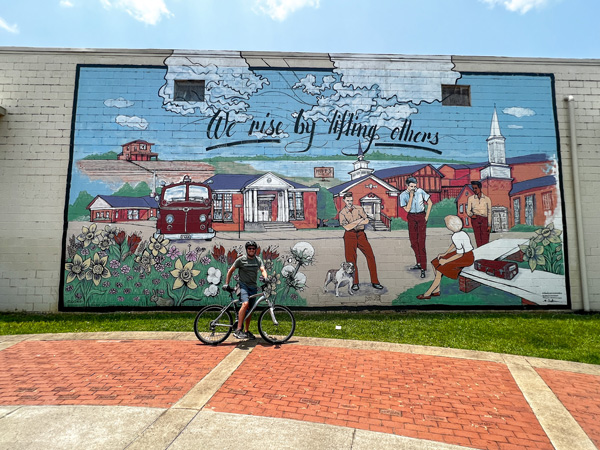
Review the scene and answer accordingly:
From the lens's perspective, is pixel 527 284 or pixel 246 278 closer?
pixel 246 278

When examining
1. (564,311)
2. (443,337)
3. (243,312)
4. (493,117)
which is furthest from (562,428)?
(493,117)

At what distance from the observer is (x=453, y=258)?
31.9ft

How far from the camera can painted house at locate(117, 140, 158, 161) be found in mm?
9852

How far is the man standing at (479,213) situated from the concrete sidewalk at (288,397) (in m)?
4.02

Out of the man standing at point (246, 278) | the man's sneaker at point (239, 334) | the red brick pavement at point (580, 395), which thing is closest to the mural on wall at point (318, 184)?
the man standing at point (246, 278)

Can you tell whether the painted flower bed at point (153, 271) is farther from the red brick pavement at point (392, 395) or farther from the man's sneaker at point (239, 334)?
the red brick pavement at point (392, 395)

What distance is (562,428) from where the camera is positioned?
4.10 metres

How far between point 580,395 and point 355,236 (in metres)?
5.58

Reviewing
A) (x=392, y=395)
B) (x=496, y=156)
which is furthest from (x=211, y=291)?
A: (x=496, y=156)

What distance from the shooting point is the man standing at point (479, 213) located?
9.78 meters

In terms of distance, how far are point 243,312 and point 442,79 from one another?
8.02 m

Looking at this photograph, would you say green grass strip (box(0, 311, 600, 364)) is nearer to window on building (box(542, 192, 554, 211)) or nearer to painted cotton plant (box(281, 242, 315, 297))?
painted cotton plant (box(281, 242, 315, 297))

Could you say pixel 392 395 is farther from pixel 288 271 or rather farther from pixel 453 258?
pixel 453 258

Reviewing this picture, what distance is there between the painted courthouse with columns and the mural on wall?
38 mm
